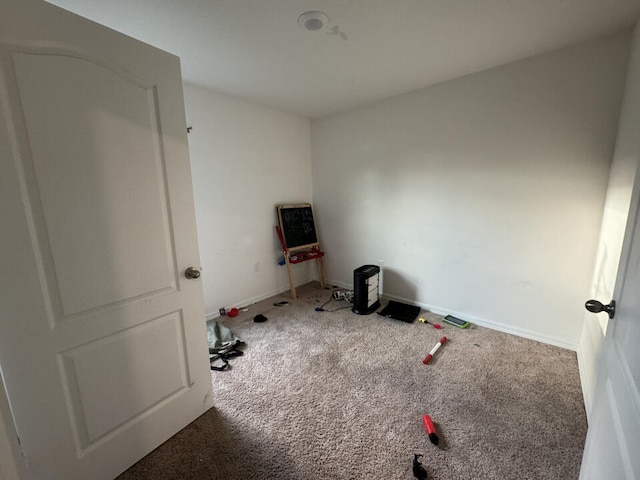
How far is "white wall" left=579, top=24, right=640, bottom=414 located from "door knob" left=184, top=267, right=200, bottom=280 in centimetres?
225

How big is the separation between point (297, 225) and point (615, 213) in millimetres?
2851

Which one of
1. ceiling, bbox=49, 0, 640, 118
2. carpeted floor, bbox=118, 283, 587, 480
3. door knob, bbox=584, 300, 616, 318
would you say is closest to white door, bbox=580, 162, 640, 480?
door knob, bbox=584, 300, 616, 318

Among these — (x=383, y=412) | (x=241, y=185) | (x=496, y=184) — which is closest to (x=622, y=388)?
(x=383, y=412)

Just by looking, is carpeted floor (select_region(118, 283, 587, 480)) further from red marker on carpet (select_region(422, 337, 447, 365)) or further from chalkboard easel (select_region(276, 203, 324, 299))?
chalkboard easel (select_region(276, 203, 324, 299))

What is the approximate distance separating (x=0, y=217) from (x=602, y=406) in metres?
2.02

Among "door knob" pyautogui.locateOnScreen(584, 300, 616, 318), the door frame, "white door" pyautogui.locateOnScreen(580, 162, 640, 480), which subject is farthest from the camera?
"door knob" pyautogui.locateOnScreen(584, 300, 616, 318)

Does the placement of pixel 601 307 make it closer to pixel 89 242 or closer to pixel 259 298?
pixel 89 242

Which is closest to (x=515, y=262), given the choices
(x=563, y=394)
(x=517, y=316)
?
(x=517, y=316)

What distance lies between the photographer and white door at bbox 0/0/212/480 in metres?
0.90

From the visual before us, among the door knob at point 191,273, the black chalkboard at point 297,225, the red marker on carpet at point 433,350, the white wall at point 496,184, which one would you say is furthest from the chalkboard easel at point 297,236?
the door knob at point 191,273

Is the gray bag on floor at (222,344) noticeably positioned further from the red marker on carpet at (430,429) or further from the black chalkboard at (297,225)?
the red marker on carpet at (430,429)

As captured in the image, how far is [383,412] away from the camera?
158 centimetres

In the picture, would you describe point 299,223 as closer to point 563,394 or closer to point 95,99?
point 95,99

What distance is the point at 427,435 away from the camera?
1.43 meters
